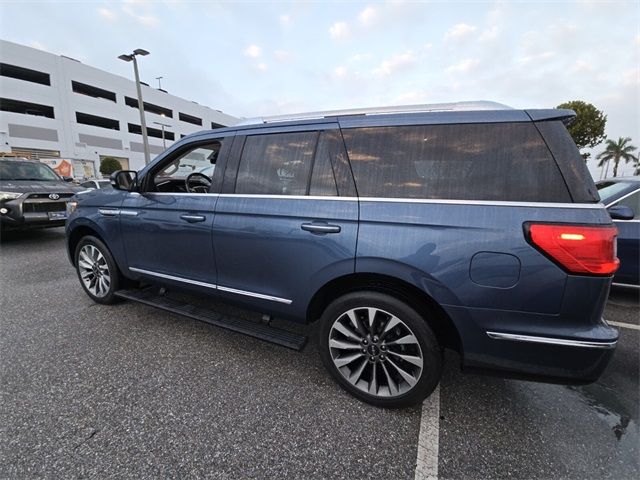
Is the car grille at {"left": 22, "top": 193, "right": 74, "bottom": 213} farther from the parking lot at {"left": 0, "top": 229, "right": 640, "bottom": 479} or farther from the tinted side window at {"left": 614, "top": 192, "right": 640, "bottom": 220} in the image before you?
the tinted side window at {"left": 614, "top": 192, "right": 640, "bottom": 220}

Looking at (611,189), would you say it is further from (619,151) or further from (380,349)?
(619,151)

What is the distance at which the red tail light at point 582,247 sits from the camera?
1.49 m

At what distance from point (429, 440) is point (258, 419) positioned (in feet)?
3.48

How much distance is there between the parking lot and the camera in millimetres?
1636

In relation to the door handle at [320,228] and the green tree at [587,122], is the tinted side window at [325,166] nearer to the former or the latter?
the door handle at [320,228]

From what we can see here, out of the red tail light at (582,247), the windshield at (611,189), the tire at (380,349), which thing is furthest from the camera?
the windshield at (611,189)

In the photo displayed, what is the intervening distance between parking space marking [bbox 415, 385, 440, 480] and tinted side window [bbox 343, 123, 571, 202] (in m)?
1.43

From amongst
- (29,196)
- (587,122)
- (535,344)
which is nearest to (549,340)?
(535,344)

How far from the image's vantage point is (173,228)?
107 inches

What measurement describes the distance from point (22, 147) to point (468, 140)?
43.0 meters

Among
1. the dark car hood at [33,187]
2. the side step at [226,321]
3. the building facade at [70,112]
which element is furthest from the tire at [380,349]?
the building facade at [70,112]

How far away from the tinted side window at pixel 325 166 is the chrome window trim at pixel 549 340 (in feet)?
4.29

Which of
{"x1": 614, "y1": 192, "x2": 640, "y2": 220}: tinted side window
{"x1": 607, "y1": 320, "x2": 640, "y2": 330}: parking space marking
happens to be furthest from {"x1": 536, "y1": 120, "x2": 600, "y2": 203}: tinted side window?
{"x1": 614, "y1": 192, "x2": 640, "y2": 220}: tinted side window

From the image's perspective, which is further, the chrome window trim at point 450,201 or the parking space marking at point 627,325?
the parking space marking at point 627,325
